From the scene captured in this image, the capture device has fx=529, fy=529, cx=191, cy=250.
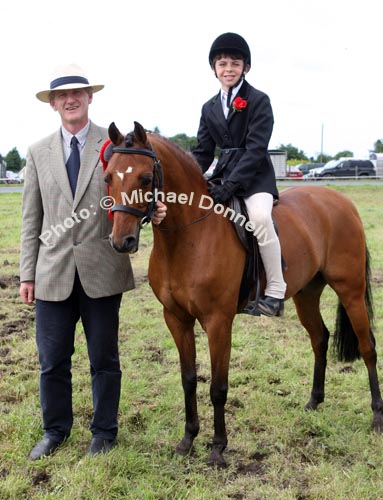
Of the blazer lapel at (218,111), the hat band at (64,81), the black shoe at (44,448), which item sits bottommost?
the black shoe at (44,448)

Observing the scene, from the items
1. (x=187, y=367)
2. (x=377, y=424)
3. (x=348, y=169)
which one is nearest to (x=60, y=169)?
(x=187, y=367)

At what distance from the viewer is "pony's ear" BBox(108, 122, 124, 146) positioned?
310cm

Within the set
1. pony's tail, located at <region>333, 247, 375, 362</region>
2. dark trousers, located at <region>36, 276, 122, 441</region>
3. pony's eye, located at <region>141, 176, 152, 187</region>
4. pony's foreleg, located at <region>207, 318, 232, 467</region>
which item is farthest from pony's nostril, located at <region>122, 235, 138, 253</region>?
pony's tail, located at <region>333, 247, 375, 362</region>

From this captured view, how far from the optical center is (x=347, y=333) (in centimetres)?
478

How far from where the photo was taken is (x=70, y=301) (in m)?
3.70

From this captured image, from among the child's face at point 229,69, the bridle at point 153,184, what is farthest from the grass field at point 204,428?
the child's face at point 229,69

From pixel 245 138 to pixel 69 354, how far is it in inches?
79.2

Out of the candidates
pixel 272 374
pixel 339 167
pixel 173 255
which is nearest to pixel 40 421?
pixel 173 255

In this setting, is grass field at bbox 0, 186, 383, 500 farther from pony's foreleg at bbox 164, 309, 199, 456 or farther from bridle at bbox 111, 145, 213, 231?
bridle at bbox 111, 145, 213, 231

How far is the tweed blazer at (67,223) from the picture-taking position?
352 centimetres

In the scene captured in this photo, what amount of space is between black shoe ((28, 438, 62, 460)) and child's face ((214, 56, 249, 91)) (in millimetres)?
2851

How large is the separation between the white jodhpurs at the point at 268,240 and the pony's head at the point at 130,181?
894mm

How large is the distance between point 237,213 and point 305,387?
203 cm

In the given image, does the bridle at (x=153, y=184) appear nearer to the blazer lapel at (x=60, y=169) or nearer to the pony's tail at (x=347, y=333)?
the blazer lapel at (x=60, y=169)
